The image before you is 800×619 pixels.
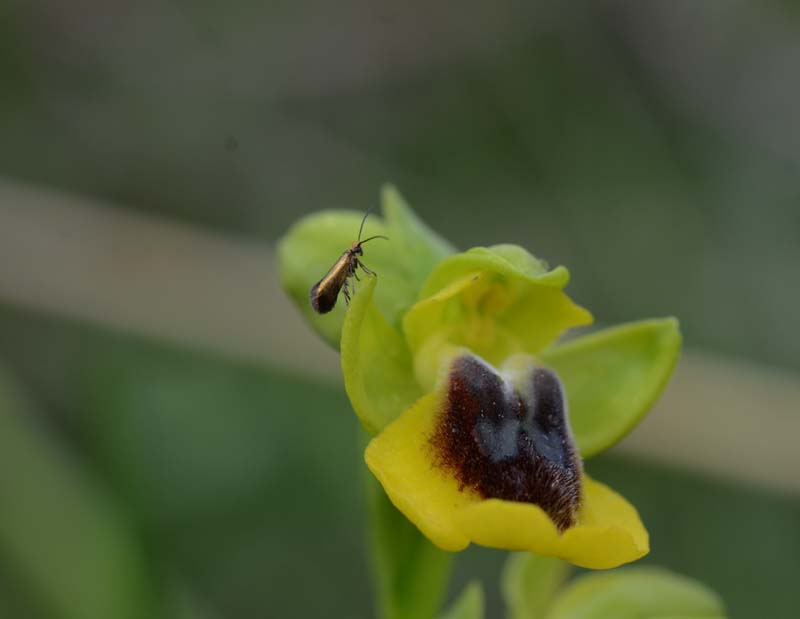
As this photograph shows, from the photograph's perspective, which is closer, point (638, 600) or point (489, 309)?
point (489, 309)

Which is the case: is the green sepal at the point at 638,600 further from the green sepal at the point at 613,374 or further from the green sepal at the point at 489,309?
the green sepal at the point at 489,309

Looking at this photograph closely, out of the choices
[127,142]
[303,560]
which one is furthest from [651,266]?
[127,142]

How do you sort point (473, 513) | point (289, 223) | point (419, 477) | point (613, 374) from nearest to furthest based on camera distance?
1. point (473, 513)
2. point (419, 477)
3. point (613, 374)
4. point (289, 223)

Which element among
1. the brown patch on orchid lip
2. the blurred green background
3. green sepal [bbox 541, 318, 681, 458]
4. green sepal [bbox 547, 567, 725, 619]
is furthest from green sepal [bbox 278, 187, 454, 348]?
the blurred green background

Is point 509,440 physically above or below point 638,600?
above

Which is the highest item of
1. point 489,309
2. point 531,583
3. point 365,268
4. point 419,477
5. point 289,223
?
point 365,268

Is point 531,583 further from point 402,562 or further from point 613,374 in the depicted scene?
point 613,374

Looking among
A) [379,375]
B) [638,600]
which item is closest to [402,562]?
[379,375]
